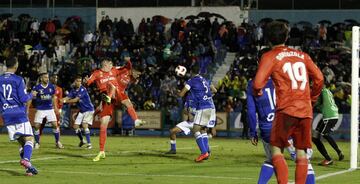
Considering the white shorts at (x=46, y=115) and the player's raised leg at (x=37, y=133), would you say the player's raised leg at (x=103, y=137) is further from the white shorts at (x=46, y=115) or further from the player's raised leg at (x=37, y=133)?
the white shorts at (x=46, y=115)

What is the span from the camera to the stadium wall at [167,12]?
47156 millimetres

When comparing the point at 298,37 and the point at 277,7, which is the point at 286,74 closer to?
the point at 298,37

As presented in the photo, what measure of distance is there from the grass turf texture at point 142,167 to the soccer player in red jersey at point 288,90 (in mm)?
4585

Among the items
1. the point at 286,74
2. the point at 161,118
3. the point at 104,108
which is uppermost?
the point at 286,74

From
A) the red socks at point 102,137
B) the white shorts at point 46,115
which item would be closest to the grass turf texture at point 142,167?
the red socks at point 102,137

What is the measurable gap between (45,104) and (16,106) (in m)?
9.76

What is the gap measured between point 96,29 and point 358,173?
32609 mm

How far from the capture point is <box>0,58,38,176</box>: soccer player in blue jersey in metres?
16.2

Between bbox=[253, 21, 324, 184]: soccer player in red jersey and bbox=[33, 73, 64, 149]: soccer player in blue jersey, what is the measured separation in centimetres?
1569

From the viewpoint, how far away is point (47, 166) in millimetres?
18703

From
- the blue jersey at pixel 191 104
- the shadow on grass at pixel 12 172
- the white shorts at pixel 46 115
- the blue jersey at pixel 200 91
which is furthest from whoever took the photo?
the white shorts at pixel 46 115

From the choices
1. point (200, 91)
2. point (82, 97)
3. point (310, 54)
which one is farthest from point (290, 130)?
point (310, 54)

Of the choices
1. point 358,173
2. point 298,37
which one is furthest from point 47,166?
point 298,37

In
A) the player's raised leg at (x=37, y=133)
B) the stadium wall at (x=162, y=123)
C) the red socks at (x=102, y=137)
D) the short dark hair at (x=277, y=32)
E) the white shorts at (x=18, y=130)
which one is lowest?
the stadium wall at (x=162, y=123)
